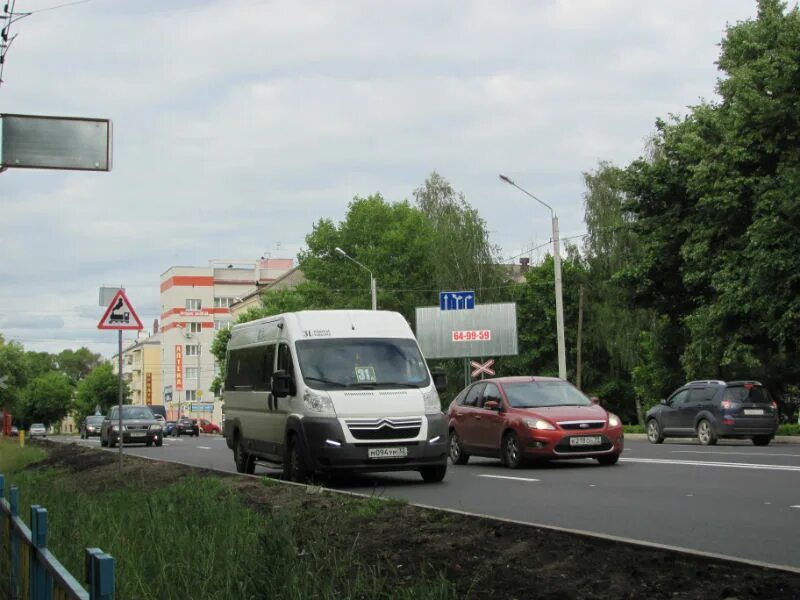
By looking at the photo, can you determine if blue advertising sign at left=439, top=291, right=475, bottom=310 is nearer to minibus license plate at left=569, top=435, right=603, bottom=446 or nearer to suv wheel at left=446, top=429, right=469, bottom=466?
suv wheel at left=446, top=429, right=469, bottom=466

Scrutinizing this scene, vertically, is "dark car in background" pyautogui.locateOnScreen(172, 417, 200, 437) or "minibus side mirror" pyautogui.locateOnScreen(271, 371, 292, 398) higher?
"minibus side mirror" pyautogui.locateOnScreen(271, 371, 292, 398)

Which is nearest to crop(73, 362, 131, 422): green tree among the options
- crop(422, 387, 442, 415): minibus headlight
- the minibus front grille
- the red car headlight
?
the red car headlight

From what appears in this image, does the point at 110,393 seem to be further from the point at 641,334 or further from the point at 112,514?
the point at 112,514

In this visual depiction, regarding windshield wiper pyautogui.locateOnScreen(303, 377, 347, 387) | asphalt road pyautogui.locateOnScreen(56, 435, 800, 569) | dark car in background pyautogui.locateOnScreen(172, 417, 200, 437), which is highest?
windshield wiper pyautogui.locateOnScreen(303, 377, 347, 387)

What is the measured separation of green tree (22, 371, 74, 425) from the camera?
16788 cm

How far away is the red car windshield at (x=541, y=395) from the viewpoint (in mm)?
19984

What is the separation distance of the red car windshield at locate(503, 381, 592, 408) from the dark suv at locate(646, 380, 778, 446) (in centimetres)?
999

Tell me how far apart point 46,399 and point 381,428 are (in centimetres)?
16077

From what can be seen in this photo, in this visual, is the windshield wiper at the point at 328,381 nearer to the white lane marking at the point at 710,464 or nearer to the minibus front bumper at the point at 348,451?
the minibus front bumper at the point at 348,451

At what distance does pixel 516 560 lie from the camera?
7.64 meters

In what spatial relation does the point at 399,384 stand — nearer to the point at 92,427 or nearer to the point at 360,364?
the point at 360,364

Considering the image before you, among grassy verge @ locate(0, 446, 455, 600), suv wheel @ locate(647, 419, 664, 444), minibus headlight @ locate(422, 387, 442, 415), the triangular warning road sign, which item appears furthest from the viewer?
suv wheel @ locate(647, 419, 664, 444)

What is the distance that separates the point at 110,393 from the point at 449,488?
490 ft

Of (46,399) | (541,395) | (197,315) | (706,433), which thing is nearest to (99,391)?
(46,399)
